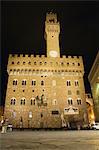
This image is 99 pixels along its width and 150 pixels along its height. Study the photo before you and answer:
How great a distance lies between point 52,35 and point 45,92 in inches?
524

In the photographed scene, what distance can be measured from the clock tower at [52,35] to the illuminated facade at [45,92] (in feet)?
7.38

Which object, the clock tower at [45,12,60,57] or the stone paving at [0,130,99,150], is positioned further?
the clock tower at [45,12,60,57]

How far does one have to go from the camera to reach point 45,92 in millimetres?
35125

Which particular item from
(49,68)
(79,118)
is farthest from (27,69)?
(79,118)

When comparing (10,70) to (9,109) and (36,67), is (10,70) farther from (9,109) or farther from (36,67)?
(9,109)

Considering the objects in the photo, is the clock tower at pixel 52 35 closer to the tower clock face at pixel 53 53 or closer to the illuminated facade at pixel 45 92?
the tower clock face at pixel 53 53

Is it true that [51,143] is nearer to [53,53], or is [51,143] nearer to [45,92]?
[45,92]

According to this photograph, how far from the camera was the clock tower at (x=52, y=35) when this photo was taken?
40.3 meters

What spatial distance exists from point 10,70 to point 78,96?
42.7 ft

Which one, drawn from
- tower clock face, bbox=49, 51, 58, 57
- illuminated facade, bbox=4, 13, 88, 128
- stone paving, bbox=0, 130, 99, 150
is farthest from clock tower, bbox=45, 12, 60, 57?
stone paving, bbox=0, 130, 99, 150

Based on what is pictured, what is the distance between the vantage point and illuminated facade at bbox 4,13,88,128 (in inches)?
1313

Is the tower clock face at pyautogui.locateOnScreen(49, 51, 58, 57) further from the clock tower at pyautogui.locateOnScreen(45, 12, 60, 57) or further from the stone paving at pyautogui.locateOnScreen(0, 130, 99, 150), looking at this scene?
the stone paving at pyautogui.locateOnScreen(0, 130, 99, 150)

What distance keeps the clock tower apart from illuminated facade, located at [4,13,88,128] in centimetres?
225

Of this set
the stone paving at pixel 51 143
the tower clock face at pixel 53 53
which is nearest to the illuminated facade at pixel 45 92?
the tower clock face at pixel 53 53
